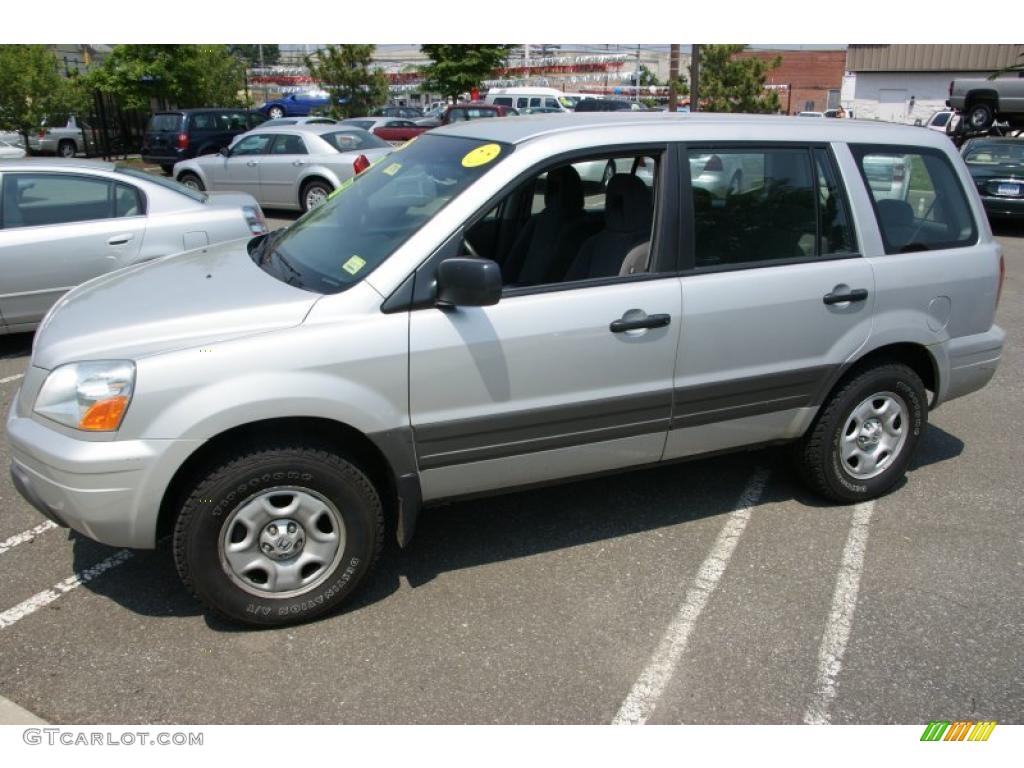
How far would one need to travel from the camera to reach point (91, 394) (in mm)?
2865

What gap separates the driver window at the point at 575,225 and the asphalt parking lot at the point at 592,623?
4.02 ft

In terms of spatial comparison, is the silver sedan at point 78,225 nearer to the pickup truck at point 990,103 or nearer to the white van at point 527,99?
the pickup truck at point 990,103

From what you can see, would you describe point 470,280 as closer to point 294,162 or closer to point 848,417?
point 848,417

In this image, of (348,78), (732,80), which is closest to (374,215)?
(732,80)

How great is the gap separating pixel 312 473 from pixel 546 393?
95 centimetres

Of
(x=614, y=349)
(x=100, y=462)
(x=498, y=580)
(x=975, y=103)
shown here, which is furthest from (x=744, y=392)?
(x=975, y=103)

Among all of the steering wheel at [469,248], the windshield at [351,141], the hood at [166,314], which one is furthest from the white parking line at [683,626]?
the windshield at [351,141]

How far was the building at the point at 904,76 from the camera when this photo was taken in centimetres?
4288

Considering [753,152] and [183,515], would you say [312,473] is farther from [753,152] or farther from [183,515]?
[753,152]

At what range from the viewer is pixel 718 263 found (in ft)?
12.0

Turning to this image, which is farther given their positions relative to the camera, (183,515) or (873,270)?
(873,270)

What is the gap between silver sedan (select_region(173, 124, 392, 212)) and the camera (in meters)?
13.2

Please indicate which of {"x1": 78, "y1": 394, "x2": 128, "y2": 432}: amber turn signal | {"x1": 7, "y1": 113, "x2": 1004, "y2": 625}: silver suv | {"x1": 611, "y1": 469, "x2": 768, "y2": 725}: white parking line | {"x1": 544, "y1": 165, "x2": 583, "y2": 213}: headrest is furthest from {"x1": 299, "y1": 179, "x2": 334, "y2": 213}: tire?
{"x1": 78, "y1": 394, "x2": 128, "y2": 432}: amber turn signal
